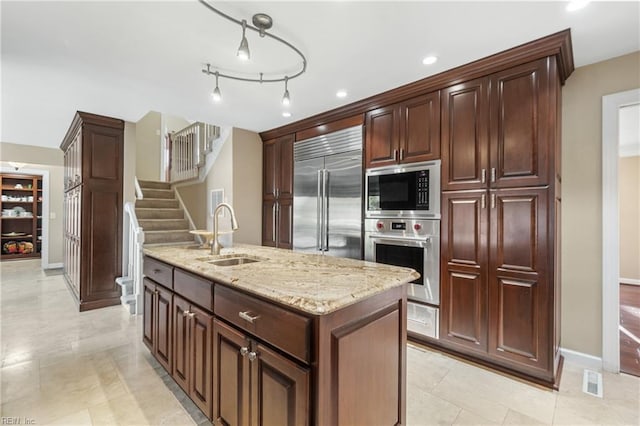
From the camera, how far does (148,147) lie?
271 inches

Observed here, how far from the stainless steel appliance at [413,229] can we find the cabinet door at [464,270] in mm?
75

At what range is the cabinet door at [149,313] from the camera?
2.30 meters

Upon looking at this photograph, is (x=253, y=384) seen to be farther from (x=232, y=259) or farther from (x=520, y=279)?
(x=520, y=279)

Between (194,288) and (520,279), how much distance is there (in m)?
2.30

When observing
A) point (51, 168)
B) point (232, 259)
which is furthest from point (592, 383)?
point (51, 168)

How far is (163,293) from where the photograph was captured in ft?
6.90

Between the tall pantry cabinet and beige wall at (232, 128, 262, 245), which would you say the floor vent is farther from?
the tall pantry cabinet

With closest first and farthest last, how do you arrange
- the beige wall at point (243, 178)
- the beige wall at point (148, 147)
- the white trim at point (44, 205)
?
1. the beige wall at point (243, 178)
2. the white trim at point (44, 205)
3. the beige wall at point (148, 147)

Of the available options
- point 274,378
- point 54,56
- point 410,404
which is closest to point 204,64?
point 54,56

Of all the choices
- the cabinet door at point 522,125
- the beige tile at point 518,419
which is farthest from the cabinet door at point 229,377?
the cabinet door at point 522,125

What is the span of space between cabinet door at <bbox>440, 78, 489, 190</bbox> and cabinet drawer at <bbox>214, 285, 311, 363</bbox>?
197cm

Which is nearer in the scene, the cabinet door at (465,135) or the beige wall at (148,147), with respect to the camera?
the cabinet door at (465,135)

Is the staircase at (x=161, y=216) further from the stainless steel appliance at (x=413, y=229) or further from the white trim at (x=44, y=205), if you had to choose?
the stainless steel appliance at (x=413, y=229)

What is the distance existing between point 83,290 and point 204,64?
334 cm
